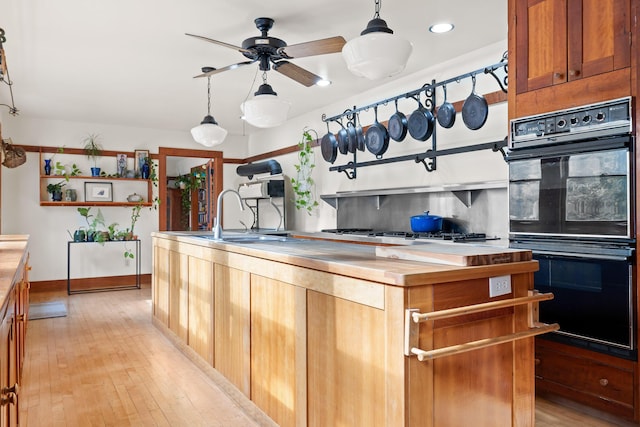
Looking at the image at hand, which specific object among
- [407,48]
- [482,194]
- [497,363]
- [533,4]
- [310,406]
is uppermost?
[533,4]

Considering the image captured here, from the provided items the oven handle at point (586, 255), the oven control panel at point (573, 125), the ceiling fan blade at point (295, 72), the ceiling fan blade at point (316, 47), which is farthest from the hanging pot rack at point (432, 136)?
the ceiling fan blade at point (316, 47)

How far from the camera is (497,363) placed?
70.0 inches

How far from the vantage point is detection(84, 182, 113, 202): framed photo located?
273 inches

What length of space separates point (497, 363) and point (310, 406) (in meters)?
0.79

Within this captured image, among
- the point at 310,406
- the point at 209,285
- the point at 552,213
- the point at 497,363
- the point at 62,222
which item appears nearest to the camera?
the point at 497,363

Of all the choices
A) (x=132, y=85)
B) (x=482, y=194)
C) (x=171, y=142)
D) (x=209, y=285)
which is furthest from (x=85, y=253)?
(x=482, y=194)

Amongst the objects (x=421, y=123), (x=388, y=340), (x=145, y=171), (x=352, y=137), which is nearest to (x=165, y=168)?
(x=145, y=171)

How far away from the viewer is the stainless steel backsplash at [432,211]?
3908 millimetres

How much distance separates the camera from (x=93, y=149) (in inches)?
274

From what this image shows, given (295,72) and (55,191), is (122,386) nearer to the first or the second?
(295,72)

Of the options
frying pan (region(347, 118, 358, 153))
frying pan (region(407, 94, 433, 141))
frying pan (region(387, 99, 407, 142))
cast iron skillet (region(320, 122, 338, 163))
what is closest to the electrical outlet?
frying pan (region(407, 94, 433, 141))

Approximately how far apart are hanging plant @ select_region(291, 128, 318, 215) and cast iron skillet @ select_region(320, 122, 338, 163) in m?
0.52

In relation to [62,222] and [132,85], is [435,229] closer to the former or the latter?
[132,85]

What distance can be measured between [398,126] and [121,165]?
461cm
